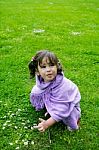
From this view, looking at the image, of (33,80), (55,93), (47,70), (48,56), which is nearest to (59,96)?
(55,93)

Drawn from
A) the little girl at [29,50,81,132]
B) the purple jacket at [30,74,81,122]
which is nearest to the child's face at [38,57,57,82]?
the little girl at [29,50,81,132]

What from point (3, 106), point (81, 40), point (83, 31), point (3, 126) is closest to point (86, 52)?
point (81, 40)

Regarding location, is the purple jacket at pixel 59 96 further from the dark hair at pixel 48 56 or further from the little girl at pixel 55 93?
the dark hair at pixel 48 56

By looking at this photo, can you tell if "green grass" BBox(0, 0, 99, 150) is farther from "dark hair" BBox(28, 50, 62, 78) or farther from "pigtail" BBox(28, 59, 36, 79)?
"dark hair" BBox(28, 50, 62, 78)

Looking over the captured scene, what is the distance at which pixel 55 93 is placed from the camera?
24.4 ft

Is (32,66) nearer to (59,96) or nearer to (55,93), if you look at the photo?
(55,93)

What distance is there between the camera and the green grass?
729 cm

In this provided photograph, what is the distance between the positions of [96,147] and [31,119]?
5.61 feet

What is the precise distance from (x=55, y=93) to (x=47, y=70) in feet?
1.66

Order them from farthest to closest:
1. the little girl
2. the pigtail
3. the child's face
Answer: the pigtail, the child's face, the little girl

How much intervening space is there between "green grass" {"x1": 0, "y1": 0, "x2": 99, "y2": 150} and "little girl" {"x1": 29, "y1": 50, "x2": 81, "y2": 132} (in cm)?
33

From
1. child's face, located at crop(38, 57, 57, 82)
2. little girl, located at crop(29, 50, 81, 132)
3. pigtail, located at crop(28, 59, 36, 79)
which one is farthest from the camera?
pigtail, located at crop(28, 59, 36, 79)

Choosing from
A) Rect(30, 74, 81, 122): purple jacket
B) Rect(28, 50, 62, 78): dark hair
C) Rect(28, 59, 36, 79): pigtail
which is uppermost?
Rect(28, 50, 62, 78): dark hair

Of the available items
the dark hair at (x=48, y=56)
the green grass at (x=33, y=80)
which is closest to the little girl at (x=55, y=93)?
the dark hair at (x=48, y=56)
